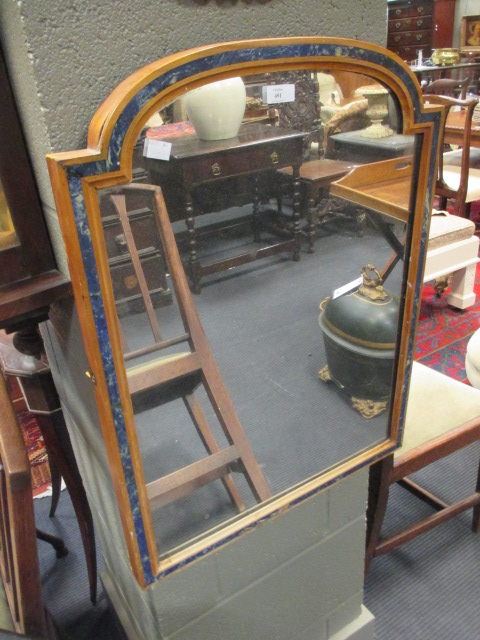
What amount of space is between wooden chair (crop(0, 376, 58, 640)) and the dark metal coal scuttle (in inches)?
19.3

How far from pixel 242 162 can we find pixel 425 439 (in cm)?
88

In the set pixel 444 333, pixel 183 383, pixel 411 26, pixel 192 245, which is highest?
pixel 411 26

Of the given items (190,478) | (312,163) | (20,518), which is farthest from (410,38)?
(20,518)

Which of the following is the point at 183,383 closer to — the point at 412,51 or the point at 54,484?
the point at 54,484

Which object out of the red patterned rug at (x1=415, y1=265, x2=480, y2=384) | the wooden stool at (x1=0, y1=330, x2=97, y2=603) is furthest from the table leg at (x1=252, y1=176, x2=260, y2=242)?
the red patterned rug at (x1=415, y1=265, x2=480, y2=384)

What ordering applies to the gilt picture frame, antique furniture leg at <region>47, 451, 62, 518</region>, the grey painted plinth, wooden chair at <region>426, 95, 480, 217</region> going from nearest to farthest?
1. the grey painted plinth
2. antique furniture leg at <region>47, 451, 62, 518</region>
3. wooden chair at <region>426, 95, 480, 217</region>
4. the gilt picture frame

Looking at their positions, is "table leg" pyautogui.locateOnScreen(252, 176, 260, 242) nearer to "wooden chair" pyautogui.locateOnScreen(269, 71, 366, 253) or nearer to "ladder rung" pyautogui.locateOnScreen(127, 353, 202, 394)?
"wooden chair" pyautogui.locateOnScreen(269, 71, 366, 253)

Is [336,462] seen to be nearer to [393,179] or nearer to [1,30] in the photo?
[393,179]

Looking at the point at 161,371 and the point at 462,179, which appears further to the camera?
the point at 462,179

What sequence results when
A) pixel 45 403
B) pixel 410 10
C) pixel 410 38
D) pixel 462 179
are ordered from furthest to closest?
1. pixel 410 38
2. pixel 410 10
3. pixel 462 179
4. pixel 45 403

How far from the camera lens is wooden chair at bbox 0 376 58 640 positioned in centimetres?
68

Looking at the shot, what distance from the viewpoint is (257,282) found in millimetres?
799

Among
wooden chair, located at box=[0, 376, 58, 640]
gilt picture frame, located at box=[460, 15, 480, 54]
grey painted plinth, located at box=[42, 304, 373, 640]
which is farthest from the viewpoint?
gilt picture frame, located at box=[460, 15, 480, 54]

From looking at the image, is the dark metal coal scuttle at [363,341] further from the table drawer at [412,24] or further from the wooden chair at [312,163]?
the table drawer at [412,24]
